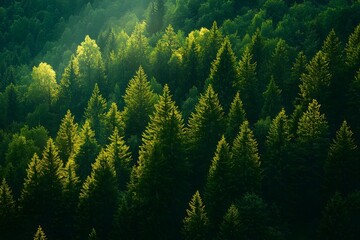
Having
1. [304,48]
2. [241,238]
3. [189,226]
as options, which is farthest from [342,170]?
[304,48]

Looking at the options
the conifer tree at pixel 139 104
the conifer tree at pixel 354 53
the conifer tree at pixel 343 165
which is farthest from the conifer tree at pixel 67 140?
the conifer tree at pixel 354 53

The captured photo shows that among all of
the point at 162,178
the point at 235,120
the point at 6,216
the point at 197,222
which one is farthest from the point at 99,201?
the point at 235,120

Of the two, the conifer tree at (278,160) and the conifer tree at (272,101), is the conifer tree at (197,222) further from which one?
the conifer tree at (272,101)

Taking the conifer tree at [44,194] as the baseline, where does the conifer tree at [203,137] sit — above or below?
above

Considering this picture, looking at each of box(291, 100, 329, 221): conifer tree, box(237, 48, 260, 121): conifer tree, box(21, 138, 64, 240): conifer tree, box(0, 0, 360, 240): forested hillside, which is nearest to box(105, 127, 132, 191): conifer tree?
box(0, 0, 360, 240): forested hillside

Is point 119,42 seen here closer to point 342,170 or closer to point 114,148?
point 114,148

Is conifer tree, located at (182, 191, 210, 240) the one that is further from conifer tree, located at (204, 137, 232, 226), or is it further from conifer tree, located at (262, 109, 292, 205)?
conifer tree, located at (262, 109, 292, 205)
